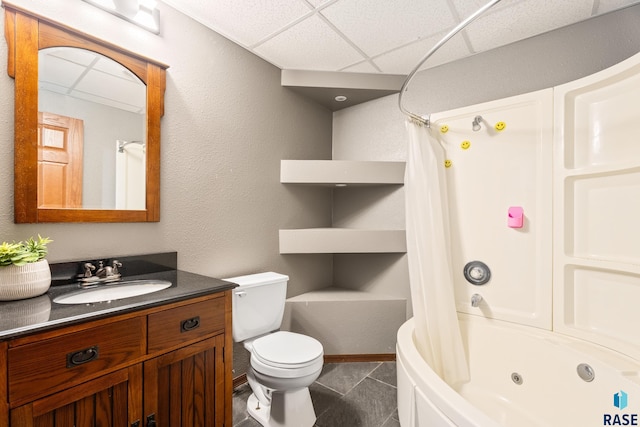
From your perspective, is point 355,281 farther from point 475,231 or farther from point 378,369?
point 475,231

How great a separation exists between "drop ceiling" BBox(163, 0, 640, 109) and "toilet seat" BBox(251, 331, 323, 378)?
1.89m

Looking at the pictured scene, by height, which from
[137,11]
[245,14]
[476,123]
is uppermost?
[245,14]

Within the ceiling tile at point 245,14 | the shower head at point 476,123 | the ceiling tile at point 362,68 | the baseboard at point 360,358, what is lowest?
the baseboard at point 360,358

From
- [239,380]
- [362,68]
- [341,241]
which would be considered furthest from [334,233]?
[362,68]

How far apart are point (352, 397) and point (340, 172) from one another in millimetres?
1597

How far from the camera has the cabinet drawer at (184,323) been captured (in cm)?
106

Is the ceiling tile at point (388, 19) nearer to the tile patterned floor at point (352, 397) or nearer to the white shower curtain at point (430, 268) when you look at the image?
the white shower curtain at point (430, 268)

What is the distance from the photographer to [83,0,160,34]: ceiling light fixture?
1.40m

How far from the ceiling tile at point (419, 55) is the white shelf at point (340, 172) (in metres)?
0.76

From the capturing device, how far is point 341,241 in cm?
231

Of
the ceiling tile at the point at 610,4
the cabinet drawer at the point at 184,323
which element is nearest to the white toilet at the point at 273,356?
the cabinet drawer at the point at 184,323

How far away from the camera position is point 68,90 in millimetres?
1283

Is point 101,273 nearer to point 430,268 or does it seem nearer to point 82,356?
point 82,356

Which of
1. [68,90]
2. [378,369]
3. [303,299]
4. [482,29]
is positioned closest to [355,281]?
[303,299]
